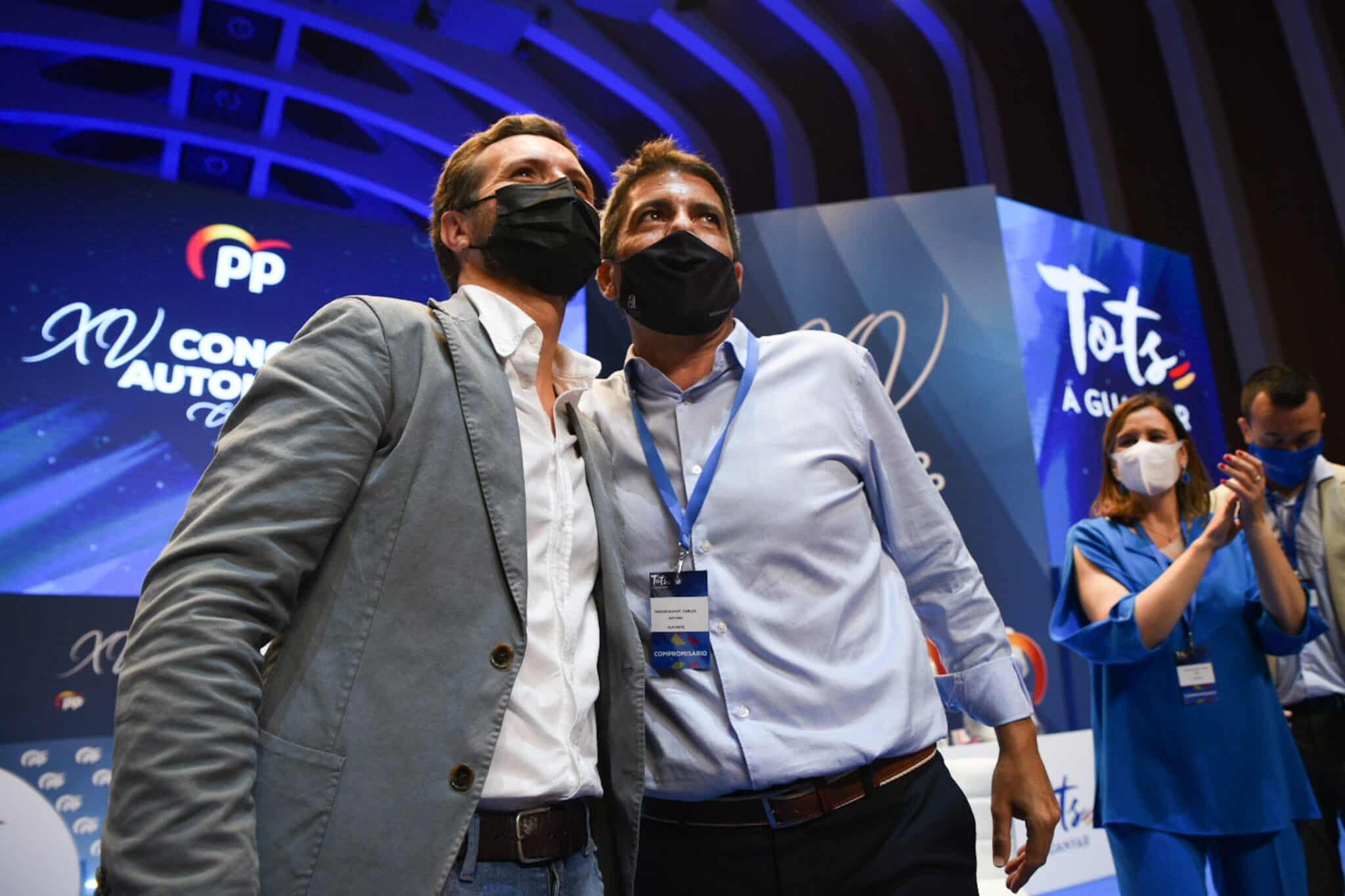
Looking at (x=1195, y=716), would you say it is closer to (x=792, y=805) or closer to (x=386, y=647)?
(x=792, y=805)

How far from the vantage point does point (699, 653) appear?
153cm

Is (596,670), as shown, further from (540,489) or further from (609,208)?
(609,208)

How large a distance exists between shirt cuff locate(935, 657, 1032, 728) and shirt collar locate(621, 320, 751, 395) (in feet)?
2.25

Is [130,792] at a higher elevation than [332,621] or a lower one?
lower

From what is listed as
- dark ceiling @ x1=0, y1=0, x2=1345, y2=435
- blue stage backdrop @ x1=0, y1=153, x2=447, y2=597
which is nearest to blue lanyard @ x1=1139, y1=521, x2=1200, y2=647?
blue stage backdrop @ x1=0, y1=153, x2=447, y2=597

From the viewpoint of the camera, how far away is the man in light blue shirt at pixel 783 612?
4.77 feet

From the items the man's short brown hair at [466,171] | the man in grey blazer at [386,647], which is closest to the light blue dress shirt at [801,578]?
the man in grey blazer at [386,647]

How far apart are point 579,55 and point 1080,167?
389cm

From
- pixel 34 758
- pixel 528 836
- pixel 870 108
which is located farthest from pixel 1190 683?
pixel 870 108

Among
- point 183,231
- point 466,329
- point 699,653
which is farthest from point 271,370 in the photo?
point 183,231

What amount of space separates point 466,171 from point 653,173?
1.39 ft

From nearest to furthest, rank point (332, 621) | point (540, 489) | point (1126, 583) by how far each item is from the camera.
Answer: point (332, 621) < point (540, 489) < point (1126, 583)

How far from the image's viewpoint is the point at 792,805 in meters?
1.45

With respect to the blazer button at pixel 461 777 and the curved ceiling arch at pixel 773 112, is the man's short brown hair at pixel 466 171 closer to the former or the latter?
the blazer button at pixel 461 777
